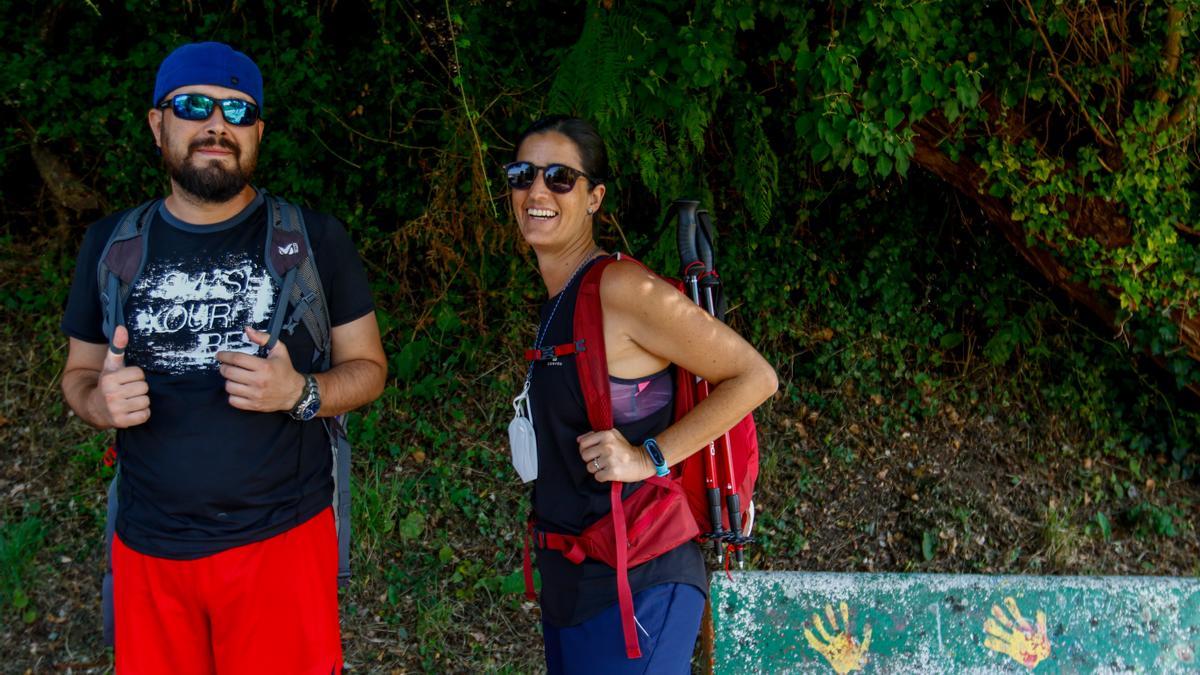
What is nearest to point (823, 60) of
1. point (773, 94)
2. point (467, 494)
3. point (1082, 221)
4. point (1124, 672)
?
point (773, 94)

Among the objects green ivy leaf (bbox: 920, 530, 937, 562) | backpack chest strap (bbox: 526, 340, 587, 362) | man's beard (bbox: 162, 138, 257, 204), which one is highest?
man's beard (bbox: 162, 138, 257, 204)

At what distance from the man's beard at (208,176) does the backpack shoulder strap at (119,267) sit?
0.58 feet

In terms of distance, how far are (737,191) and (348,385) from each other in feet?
12.8

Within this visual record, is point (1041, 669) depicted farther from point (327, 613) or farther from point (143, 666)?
point (143, 666)

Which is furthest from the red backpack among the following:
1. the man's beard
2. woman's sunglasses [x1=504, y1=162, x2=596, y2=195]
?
the man's beard

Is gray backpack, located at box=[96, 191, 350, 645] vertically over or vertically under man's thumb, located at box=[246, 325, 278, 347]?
over

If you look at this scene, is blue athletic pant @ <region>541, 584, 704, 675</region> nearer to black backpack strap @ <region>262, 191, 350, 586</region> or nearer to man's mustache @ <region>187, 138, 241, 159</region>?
black backpack strap @ <region>262, 191, 350, 586</region>

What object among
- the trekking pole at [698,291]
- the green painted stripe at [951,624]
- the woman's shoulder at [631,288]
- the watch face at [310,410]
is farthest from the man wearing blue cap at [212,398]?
the green painted stripe at [951,624]

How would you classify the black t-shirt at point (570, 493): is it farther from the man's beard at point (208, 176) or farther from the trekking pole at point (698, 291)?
the man's beard at point (208, 176)

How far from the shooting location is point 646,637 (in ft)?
7.39

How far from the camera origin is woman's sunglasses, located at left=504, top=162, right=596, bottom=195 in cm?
246

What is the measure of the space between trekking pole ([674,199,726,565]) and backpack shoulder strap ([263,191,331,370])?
1.05 meters

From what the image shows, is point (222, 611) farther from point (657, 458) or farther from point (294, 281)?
point (657, 458)

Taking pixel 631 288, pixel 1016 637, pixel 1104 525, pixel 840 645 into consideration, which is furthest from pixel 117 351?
pixel 1104 525
